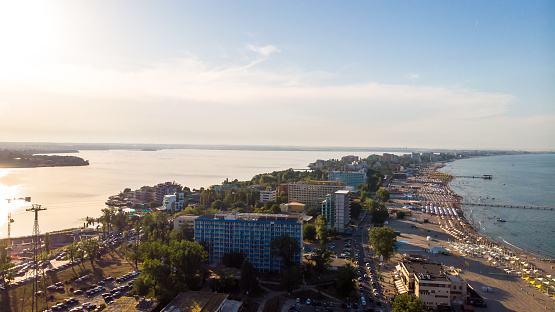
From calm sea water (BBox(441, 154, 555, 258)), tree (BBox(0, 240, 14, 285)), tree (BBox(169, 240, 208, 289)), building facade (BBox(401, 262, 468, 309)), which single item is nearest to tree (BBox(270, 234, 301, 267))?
tree (BBox(169, 240, 208, 289))

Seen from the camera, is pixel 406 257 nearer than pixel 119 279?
No

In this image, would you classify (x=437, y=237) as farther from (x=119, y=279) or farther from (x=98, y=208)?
(x=98, y=208)

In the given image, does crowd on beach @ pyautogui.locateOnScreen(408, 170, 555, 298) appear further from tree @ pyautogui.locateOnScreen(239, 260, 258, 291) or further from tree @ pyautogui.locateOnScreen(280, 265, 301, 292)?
tree @ pyautogui.locateOnScreen(239, 260, 258, 291)

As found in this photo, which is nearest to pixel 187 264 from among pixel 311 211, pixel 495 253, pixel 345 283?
pixel 345 283

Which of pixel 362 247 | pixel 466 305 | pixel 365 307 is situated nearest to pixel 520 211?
pixel 362 247

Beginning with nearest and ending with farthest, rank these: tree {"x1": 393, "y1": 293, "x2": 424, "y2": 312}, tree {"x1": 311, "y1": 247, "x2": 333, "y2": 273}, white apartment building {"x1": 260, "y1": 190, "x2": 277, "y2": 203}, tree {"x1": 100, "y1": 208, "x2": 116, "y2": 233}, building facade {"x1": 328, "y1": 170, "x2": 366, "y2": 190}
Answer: tree {"x1": 393, "y1": 293, "x2": 424, "y2": 312} → tree {"x1": 311, "y1": 247, "x2": 333, "y2": 273} → tree {"x1": 100, "y1": 208, "x2": 116, "y2": 233} → white apartment building {"x1": 260, "y1": 190, "x2": 277, "y2": 203} → building facade {"x1": 328, "y1": 170, "x2": 366, "y2": 190}

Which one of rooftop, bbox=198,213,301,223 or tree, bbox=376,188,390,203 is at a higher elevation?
rooftop, bbox=198,213,301,223

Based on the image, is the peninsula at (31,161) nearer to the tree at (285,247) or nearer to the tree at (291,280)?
the tree at (285,247)
